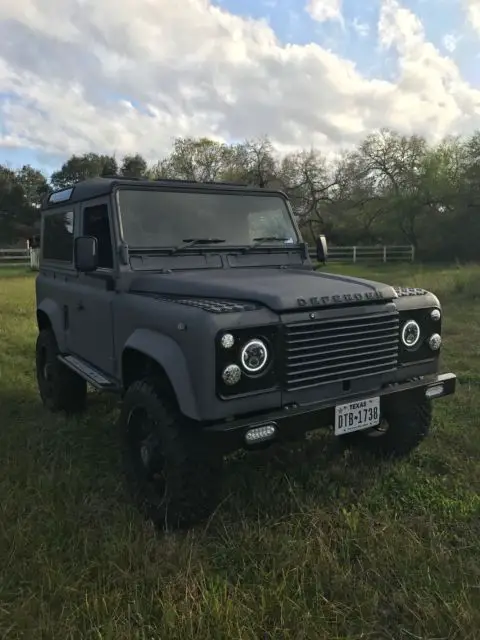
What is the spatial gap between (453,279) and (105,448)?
486 inches

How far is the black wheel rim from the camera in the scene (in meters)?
3.29

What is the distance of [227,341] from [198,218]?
5.33ft

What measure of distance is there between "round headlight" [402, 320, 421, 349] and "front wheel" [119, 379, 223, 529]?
1.45 metres

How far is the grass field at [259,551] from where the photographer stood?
2.40 meters

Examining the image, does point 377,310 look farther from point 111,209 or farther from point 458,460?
point 111,209

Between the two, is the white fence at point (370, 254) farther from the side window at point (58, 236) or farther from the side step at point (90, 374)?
the side step at point (90, 374)

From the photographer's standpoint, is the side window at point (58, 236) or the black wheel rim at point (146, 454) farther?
the side window at point (58, 236)

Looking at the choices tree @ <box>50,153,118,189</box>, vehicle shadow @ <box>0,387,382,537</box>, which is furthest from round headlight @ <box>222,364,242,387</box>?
tree @ <box>50,153,118,189</box>

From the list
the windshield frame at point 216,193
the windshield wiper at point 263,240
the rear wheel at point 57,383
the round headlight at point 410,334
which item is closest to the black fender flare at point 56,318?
the rear wheel at point 57,383

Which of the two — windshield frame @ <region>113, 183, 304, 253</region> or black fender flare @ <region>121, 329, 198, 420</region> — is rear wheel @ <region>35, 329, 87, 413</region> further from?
black fender flare @ <region>121, 329, 198, 420</region>

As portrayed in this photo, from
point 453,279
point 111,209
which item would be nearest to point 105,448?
point 111,209

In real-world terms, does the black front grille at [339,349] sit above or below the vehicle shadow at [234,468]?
above

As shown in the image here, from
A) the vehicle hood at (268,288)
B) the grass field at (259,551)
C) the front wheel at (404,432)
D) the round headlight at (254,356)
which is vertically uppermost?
the vehicle hood at (268,288)

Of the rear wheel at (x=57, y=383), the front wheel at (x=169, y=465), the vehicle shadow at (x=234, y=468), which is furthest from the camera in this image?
the rear wheel at (x=57, y=383)
